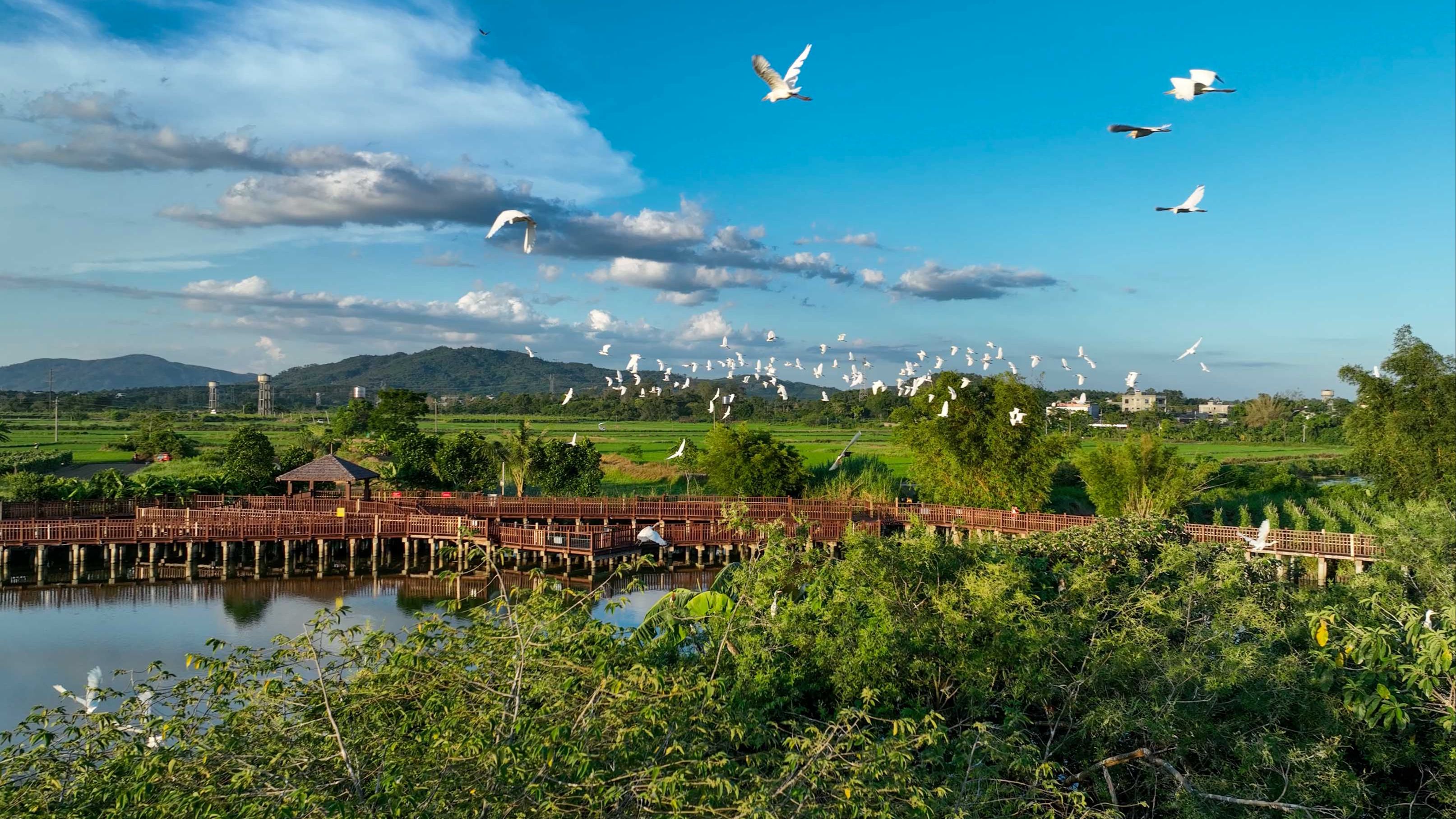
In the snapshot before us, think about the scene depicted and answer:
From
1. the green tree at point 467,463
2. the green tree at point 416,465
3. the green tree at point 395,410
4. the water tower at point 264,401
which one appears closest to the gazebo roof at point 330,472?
the green tree at point 416,465

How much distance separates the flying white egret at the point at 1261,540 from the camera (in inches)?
721

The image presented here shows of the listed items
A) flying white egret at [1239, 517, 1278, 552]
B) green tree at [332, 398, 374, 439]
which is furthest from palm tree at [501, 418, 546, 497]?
flying white egret at [1239, 517, 1278, 552]

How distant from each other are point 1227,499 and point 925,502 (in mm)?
13273

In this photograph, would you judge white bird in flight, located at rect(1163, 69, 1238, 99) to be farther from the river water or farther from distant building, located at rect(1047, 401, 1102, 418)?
distant building, located at rect(1047, 401, 1102, 418)

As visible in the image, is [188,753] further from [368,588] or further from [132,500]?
[132,500]

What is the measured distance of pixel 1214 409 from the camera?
458ft

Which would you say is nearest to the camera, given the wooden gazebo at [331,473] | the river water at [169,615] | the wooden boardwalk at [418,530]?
the river water at [169,615]

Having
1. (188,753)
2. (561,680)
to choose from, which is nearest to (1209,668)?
(561,680)

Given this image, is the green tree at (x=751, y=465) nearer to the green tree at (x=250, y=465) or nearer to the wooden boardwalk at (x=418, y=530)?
the wooden boardwalk at (x=418, y=530)

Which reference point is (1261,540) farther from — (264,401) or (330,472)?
(264,401)

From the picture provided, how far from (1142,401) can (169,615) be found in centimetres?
13335

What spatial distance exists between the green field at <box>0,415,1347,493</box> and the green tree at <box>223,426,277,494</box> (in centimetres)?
657

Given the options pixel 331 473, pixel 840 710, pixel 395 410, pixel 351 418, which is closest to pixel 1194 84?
pixel 840 710

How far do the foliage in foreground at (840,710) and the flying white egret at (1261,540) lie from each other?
309cm
